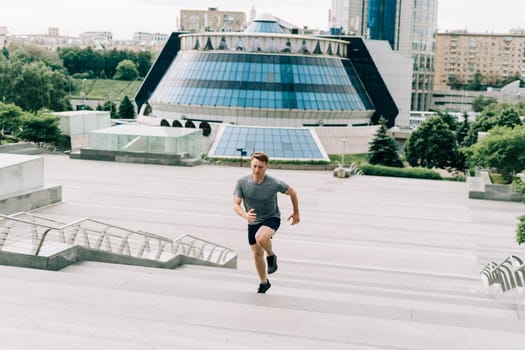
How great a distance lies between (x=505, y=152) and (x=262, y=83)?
2903cm

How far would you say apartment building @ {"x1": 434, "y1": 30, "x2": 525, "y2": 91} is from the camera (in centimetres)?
15388

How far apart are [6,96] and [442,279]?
6542 centimetres

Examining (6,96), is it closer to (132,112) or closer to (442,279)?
(132,112)

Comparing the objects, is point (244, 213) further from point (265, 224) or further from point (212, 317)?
point (212, 317)

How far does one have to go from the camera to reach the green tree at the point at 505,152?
3238 cm

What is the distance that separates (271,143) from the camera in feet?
165

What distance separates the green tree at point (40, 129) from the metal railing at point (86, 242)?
21966 mm

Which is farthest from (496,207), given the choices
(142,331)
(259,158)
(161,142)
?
(142,331)

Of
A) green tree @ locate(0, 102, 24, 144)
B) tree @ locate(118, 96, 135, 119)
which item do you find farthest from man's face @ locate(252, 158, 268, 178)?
tree @ locate(118, 96, 135, 119)

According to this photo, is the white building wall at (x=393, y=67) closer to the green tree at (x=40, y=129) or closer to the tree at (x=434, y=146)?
the tree at (x=434, y=146)

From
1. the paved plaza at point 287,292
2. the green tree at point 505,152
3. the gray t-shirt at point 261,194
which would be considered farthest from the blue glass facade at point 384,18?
the gray t-shirt at point 261,194

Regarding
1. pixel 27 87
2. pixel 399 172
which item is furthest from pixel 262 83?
pixel 27 87

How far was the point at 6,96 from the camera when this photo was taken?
238ft

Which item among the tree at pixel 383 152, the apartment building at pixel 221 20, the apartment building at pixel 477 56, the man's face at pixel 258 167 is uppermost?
the apartment building at pixel 221 20
